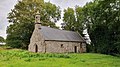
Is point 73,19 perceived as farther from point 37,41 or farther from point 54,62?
point 54,62

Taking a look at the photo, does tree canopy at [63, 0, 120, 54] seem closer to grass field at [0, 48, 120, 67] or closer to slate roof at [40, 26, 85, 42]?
slate roof at [40, 26, 85, 42]

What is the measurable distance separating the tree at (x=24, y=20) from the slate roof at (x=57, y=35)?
1108 cm

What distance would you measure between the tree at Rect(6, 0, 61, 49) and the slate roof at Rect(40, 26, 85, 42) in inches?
436

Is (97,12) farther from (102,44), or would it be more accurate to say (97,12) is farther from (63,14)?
(63,14)

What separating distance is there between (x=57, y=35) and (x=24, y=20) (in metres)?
14.3

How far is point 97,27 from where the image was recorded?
58.9 m

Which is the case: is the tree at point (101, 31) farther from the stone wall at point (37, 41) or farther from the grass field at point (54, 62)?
the grass field at point (54, 62)

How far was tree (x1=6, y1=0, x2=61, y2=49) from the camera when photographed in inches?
2598

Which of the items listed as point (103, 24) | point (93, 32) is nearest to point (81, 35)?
point (93, 32)

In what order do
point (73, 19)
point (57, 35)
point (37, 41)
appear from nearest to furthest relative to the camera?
1. point (37, 41)
2. point (57, 35)
3. point (73, 19)

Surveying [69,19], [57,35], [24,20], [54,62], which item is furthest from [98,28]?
[54,62]

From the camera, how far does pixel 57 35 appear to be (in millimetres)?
55688

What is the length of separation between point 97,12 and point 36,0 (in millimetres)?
24049

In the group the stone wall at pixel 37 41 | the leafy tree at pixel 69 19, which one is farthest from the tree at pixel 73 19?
the stone wall at pixel 37 41
